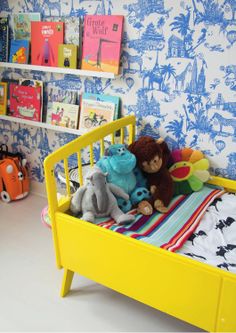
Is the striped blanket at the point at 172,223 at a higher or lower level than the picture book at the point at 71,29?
lower

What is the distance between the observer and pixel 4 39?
222 cm

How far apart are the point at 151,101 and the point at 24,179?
43.7 inches

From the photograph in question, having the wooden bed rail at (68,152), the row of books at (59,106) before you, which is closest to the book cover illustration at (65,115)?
the row of books at (59,106)

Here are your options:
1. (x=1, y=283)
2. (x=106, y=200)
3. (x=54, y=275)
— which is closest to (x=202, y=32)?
(x=106, y=200)

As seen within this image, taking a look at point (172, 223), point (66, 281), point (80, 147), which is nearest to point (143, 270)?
point (172, 223)

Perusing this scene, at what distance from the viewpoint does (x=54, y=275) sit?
174 centimetres

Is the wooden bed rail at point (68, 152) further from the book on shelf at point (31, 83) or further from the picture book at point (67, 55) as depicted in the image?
Result: the book on shelf at point (31, 83)

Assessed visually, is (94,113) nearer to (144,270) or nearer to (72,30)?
(72,30)

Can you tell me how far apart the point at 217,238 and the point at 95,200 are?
21.2 inches

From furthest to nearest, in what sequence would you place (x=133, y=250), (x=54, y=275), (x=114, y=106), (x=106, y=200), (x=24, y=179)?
(x=24, y=179) → (x=114, y=106) → (x=54, y=275) → (x=106, y=200) → (x=133, y=250)

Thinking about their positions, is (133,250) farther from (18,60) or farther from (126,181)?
(18,60)

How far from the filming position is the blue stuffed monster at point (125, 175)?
61.9 inches

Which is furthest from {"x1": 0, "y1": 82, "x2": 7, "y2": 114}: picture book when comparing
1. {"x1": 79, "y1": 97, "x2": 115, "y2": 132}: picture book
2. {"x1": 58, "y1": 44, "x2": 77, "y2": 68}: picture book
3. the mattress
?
the mattress

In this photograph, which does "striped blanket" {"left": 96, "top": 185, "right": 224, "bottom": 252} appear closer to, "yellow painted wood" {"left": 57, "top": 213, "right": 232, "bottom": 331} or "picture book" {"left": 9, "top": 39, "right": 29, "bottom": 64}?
"yellow painted wood" {"left": 57, "top": 213, "right": 232, "bottom": 331}
